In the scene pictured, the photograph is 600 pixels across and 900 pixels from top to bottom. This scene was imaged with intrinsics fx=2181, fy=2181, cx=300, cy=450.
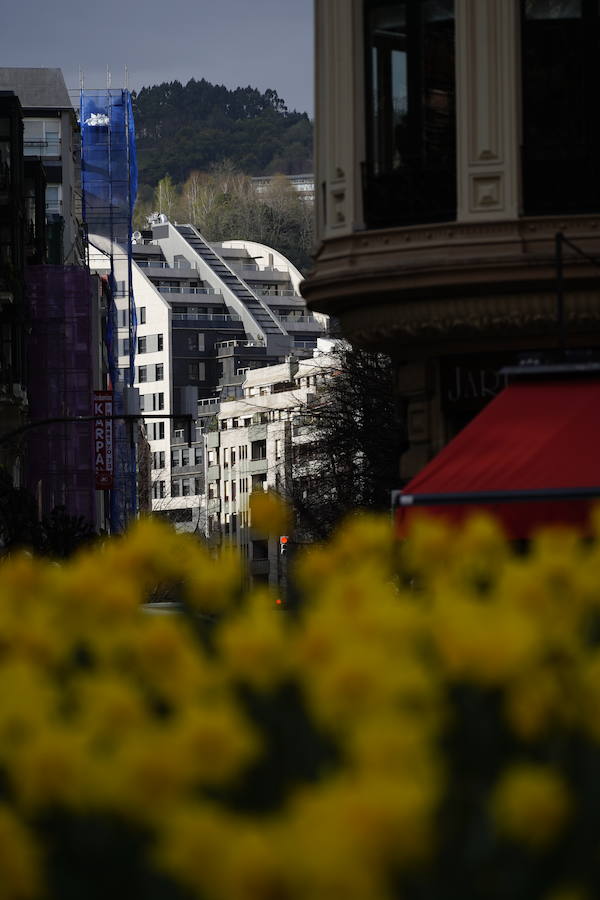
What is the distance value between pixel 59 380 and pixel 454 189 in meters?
57.2

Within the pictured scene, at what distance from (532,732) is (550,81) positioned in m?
14.6

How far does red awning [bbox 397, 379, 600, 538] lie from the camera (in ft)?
39.1

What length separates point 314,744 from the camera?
386 cm

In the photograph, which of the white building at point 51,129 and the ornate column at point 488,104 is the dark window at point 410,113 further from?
the white building at point 51,129

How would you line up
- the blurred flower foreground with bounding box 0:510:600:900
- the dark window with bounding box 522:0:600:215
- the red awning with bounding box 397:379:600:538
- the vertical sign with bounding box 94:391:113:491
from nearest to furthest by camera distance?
the blurred flower foreground with bounding box 0:510:600:900 → the red awning with bounding box 397:379:600:538 → the dark window with bounding box 522:0:600:215 → the vertical sign with bounding box 94:391:113:491

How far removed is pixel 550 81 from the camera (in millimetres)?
17875

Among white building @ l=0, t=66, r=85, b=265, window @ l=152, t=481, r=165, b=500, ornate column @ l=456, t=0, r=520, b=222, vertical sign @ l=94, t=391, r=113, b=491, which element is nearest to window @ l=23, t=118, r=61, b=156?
white building @ l=0, t=66, r=85, b=265

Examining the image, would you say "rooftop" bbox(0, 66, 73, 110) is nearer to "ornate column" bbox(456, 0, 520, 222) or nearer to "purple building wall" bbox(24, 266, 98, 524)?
"purple building wall" bbox(24, 266, 98, 524)

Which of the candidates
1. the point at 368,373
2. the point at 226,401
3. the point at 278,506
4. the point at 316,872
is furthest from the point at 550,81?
the point at 226,401

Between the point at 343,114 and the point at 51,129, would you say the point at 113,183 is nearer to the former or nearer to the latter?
the point at 51,129

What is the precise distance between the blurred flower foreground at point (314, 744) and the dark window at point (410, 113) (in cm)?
1310

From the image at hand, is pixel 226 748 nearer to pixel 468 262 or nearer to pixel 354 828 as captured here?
pixel 354 828

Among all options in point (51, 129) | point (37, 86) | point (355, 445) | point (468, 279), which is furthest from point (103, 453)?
point (468, 279)

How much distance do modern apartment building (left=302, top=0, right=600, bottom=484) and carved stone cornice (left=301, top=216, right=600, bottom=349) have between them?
2cm
